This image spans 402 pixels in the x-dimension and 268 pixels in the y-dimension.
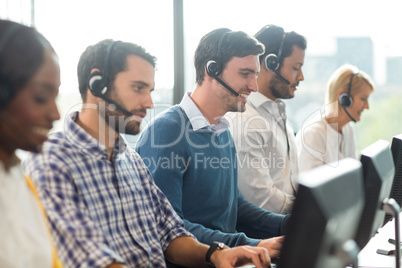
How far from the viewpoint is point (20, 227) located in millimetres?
928

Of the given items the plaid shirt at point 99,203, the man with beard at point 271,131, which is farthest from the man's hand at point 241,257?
the man with beard at point 271,131

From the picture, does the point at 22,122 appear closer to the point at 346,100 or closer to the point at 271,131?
the point at 271,131

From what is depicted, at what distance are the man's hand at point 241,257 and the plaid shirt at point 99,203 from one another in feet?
0.51

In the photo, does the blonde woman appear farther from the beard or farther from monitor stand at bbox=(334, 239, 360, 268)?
monitor stand at bbox=(334, 239, 360, 268)

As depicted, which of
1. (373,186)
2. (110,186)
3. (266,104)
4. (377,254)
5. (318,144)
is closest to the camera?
(373,186)

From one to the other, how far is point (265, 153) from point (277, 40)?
679 millimetres

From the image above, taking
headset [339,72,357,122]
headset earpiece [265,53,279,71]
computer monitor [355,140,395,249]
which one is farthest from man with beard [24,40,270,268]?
headset [339,72,357,122]

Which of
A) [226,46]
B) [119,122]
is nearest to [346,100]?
[226,46]

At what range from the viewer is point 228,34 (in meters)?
2.23

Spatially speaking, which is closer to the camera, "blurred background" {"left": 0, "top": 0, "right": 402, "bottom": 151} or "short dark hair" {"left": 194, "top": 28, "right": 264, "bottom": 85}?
"short dark hair" {"left": 194, "top": 28, "right": 264, "bottom": 85}

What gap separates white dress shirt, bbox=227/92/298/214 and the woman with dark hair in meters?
1.45

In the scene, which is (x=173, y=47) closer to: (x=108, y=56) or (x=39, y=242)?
(x=108, y=56)

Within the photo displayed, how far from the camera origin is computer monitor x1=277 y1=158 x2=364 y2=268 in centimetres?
78

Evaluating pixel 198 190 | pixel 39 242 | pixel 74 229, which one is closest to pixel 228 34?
pixel 198 190
